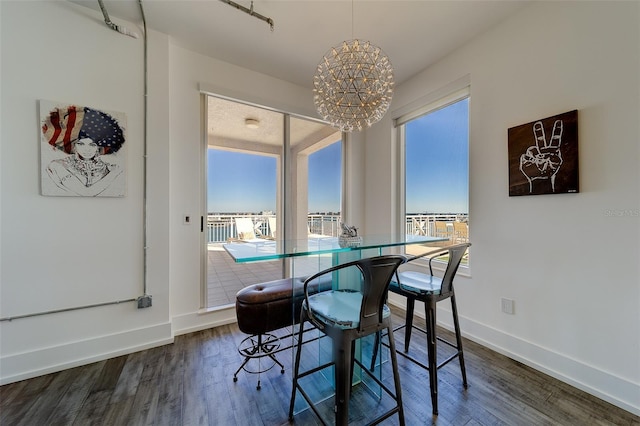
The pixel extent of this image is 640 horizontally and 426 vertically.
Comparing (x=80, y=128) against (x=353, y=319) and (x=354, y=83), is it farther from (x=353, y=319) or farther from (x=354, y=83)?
(x=353, y=319)


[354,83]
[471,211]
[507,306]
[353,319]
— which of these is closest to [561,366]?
[507,306]

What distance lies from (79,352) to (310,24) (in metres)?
3.46

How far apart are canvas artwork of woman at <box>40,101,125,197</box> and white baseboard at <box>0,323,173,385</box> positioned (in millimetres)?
1244

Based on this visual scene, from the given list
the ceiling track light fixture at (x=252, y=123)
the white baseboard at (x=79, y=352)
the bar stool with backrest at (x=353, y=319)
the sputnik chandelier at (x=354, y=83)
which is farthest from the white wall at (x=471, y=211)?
the bar stool with backrest at (x=353, y=319)

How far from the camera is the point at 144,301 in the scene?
226cm

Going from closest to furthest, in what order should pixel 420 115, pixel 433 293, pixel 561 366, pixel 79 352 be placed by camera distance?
pixel 433 293
pixel 561 366
pixel 79 352
pixel 420 115

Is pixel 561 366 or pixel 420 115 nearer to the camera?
pixel 561 366

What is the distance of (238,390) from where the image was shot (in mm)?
1692

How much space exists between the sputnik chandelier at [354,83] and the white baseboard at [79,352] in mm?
2534

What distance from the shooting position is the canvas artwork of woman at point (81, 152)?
1.93 meters

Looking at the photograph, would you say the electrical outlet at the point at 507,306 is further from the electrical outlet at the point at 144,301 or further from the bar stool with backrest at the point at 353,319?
the electrical outlet at the point at 144,301

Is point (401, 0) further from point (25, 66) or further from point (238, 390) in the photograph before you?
point (238, 390)

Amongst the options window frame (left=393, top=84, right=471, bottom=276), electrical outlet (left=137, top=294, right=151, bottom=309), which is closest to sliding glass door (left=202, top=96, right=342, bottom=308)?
electrical outlet (left=137, top=294, right=151, bottom=309)

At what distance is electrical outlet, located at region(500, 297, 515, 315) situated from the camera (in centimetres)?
211
